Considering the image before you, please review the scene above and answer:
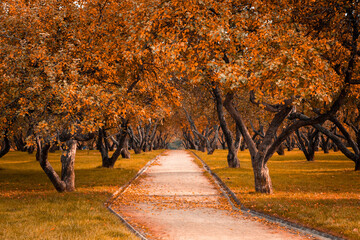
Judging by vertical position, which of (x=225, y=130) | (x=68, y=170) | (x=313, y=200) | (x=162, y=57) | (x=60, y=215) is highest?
(x=162, y=57)

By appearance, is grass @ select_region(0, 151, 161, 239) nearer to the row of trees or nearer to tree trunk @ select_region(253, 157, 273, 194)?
the row of trees

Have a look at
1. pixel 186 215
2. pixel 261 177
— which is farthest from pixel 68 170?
pixel 261 177

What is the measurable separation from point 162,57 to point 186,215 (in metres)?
4.89

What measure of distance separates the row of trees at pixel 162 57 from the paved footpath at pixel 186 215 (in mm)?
2752

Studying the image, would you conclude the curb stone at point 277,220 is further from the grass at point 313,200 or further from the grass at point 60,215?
the grass at point 60,215

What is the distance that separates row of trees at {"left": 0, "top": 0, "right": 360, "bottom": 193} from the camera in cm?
967

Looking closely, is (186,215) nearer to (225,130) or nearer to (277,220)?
(277,220)

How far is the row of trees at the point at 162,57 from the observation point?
9672 millimetres

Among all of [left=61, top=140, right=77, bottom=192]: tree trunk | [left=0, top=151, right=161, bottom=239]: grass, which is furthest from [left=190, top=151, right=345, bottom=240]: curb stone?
[left=61, top=140, right=77, bottom=192]: tree trunk

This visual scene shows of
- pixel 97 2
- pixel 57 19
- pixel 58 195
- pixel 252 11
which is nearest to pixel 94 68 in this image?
pixel 57 19

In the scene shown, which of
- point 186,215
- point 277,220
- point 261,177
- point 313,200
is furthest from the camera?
point 261,177

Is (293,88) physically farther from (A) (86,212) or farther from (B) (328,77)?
(A) (86,212)

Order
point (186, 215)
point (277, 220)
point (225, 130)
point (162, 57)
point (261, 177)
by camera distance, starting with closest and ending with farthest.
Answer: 1. point (277, 220)
2. point (186, 215)
3. point (162, 57)
4. point (261, 177)
5. point (225, 130)

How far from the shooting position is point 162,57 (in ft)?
34.9
